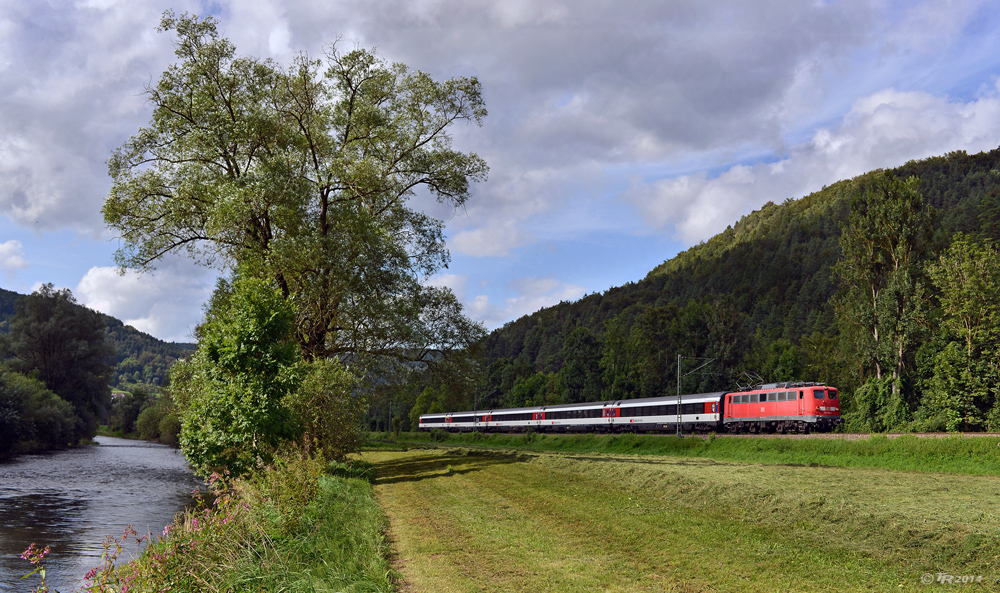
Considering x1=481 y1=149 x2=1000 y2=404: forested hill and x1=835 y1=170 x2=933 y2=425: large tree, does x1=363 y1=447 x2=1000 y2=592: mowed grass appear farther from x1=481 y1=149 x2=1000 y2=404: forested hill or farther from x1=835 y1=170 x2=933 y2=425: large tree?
x1=835 y1=170 x2=933 y2=425: large tree

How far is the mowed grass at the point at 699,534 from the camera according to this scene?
907cm

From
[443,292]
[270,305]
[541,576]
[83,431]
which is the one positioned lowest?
[83,431]

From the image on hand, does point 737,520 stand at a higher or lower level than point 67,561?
higher

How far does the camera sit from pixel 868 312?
45.4 m

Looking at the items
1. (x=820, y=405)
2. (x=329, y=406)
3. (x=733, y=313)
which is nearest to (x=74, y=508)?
(x=329, y=406)

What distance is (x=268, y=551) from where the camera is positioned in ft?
32.1

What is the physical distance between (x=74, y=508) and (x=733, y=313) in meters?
68.3

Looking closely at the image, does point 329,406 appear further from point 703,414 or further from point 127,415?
point 127,415

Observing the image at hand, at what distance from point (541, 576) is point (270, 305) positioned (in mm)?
11709

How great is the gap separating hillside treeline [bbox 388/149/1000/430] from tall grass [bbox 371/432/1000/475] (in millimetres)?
9529

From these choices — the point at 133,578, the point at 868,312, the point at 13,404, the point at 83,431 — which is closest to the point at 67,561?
the point at 133,578

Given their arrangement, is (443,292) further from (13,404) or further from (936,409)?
(13,404)

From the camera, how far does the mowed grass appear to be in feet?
29.8

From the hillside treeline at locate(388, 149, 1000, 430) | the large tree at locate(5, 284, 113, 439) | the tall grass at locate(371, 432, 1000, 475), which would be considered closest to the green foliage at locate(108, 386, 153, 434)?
the large tree at locate(5, 284, 113, 439)
